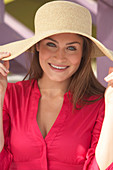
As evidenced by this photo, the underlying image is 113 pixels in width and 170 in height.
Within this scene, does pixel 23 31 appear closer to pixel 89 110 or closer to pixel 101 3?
pixel 101 3

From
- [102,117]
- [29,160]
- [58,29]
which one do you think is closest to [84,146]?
[102,117]

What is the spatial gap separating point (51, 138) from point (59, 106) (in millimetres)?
204

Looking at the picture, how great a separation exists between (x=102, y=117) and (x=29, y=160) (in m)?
0.42

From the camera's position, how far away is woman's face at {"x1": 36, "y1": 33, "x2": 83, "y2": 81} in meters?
1.32

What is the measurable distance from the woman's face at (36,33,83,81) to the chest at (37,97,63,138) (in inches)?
7.5

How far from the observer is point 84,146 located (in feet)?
4.48

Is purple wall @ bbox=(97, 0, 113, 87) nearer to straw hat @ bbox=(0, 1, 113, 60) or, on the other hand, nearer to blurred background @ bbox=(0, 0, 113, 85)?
blurred background @ bbox=(0, 0, 113, 85)

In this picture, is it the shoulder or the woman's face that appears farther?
the shoulder

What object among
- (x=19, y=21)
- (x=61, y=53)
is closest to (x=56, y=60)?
(x=61, y=53)

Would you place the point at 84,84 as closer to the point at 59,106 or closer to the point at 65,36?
the point at 59,106

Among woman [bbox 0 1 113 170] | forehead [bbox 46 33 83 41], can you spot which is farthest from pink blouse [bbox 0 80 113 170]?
forehead [bbox 46 33 83 41]

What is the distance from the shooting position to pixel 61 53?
1.32m

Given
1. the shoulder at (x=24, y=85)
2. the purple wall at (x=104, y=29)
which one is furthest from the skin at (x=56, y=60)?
the purple wall at (x=104, y=29)

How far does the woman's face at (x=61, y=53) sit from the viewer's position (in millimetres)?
1320
